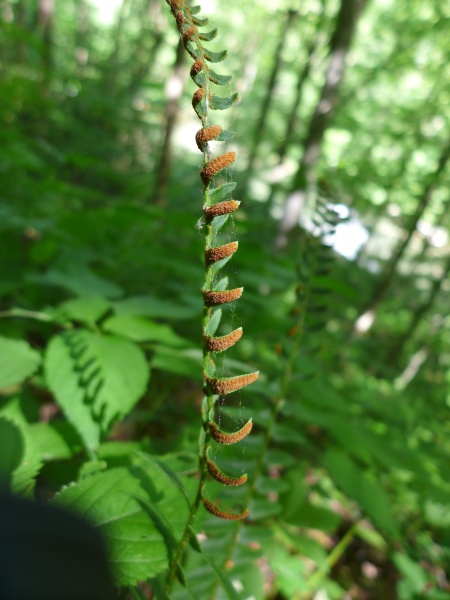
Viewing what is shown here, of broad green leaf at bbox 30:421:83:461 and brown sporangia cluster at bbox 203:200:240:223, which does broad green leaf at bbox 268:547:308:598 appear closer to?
broad green leaf at bbox 30:421:83:461

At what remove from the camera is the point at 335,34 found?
3904 millimetres

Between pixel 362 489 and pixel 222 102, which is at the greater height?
pixel 222 102

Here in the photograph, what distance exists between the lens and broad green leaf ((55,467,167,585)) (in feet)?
2.52

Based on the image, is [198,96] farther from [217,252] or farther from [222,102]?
[217,252]

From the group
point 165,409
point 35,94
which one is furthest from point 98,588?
point 35,94

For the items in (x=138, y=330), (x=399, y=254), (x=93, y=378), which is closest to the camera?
(x=93, y=378)

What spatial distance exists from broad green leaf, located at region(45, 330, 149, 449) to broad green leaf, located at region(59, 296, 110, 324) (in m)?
0.13

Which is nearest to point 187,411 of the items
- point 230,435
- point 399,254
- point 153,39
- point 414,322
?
point 230,435

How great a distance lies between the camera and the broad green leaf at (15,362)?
134 cm

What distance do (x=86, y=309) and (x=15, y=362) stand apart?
37cm

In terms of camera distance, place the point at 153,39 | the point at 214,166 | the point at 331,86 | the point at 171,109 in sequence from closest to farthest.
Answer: the point at 214,166 → the point at 171,109 → the point at 331,86 → the point at 153,39

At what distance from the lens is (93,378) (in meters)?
1.31

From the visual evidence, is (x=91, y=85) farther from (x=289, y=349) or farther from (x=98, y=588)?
(x=98, y=588)

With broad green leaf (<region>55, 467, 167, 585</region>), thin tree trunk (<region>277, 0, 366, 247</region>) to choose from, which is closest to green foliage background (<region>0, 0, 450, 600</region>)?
broad green leaf (<region>55, 467, 167, 585</region>)
